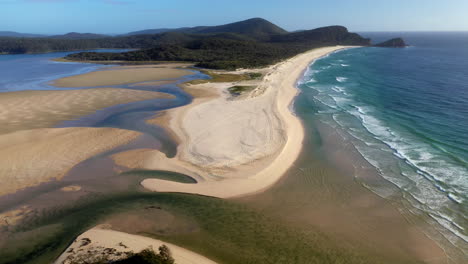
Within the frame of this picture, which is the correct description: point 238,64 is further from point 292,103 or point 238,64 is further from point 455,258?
point 455,258

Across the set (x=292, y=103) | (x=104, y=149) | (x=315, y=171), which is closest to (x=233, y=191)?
(x=315, y=171)

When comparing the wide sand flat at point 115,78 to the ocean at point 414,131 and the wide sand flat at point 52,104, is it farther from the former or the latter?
the ocean at point 414,131

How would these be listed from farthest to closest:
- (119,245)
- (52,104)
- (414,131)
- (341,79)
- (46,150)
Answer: (341,79) < (52,104) < (414,131) < (46,150) < (119,245)

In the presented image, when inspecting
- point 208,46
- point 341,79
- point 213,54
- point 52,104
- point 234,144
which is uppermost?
point 208,46

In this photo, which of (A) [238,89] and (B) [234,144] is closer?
(B) [234,144]

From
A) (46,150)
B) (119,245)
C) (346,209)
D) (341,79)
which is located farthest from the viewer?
(341,79)

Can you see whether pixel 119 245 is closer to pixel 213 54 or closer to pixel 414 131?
pixel 414 131

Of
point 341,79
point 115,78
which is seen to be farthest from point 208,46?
point 341,79
